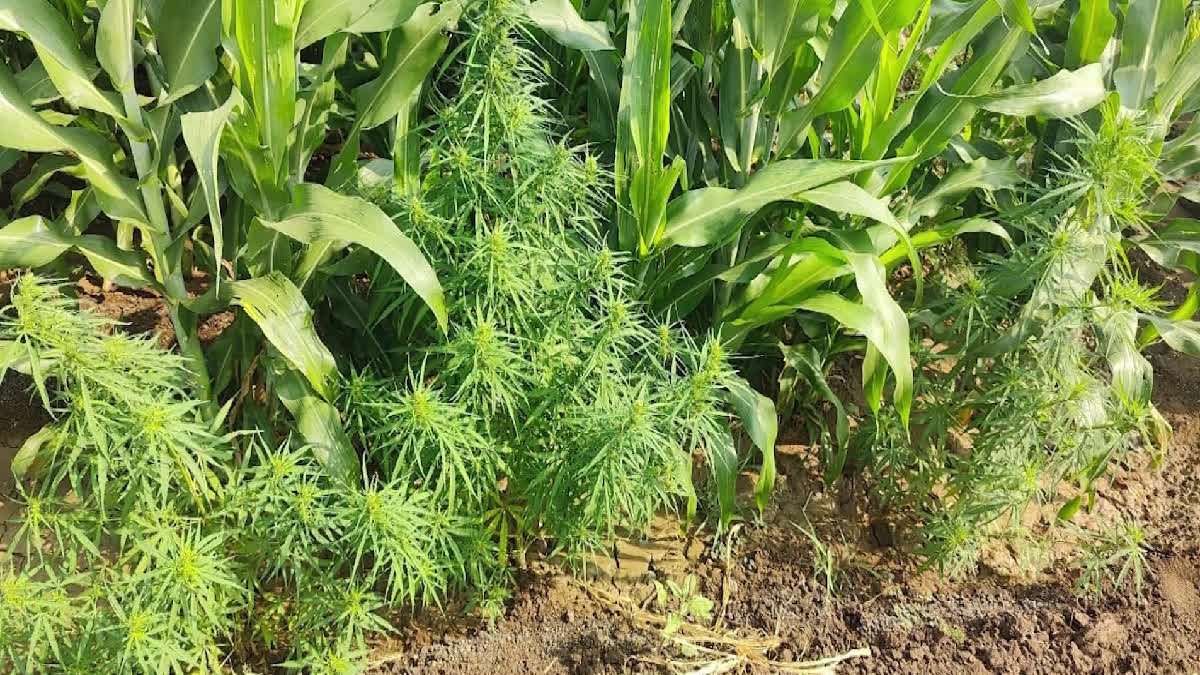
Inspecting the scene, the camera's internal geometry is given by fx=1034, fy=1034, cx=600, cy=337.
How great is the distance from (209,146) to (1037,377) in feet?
5.42

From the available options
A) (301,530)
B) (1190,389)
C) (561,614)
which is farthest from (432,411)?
(1190,389)

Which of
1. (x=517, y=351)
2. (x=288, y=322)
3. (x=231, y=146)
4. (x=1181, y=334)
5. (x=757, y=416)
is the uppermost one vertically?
(x=231, y=146)

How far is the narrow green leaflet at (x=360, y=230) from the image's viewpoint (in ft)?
5.56

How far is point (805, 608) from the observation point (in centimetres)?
228

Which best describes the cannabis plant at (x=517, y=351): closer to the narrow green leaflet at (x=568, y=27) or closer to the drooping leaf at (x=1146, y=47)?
the narrow green leaflet at (x=568, y=27)

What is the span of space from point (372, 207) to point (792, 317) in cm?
119

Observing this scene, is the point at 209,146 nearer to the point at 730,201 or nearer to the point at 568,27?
the point at 568,27

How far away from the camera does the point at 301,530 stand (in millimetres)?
1719

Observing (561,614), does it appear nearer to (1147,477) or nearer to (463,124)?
(463,124)

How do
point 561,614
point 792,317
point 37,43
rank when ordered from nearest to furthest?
point 37,43
point 561,614
point 792,317

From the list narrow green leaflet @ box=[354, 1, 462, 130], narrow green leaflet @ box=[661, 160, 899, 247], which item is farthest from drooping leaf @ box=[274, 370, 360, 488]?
narrow green leaflet @ box=[661, 160, 899, 247]

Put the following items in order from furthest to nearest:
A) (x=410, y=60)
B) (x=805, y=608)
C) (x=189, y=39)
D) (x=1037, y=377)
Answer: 1. (x=805, y=608)
2. (x=1037, y=377)
3. (x=410, y=60)
4. (x=189, y=39)

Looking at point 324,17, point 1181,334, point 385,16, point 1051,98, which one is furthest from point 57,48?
point 1181,334

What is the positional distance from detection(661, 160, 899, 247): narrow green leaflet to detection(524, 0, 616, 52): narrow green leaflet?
0.35m
